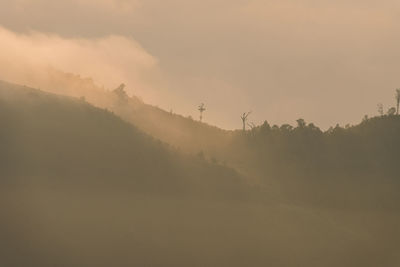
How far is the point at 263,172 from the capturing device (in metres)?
139

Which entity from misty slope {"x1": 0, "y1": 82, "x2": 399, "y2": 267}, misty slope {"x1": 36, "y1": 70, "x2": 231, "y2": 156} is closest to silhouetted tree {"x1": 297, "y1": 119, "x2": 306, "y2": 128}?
misty slope {"x1": 36, "y1": 70, "x2": 231, "y2": 156}

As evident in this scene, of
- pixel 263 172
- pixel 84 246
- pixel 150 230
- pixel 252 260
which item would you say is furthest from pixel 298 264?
pixel 263 172

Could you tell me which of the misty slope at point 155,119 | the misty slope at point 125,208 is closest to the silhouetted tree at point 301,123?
the misty slope at point 155,119

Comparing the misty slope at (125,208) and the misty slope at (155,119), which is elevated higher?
the misty slope at (155,119)

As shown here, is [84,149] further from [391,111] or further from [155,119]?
[391,111]

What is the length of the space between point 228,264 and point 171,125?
225ft

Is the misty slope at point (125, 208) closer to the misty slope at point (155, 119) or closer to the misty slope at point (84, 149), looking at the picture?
the misty slope at point (84, 149)

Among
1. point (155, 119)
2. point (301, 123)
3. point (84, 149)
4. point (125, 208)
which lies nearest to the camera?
point (125, 208)

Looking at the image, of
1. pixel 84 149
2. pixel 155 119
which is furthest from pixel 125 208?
pixel 155 119

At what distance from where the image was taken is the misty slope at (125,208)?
71812 mm

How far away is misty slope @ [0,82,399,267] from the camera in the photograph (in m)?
71.8

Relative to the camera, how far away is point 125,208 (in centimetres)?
8162

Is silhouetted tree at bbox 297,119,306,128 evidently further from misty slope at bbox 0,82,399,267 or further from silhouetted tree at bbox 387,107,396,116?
misty slope at bbox 0,82,399,267

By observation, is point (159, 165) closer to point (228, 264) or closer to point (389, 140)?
point (228, 264)
